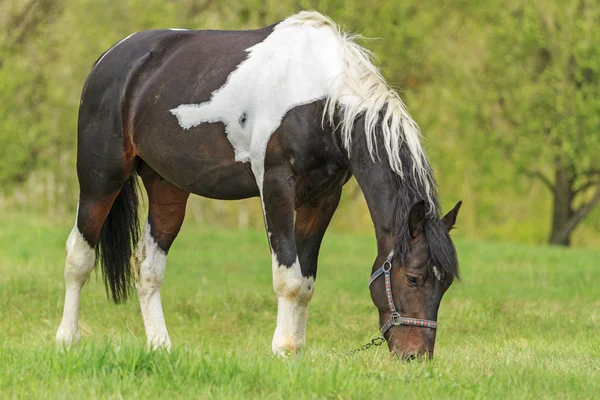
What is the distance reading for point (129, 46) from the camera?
6.67 m

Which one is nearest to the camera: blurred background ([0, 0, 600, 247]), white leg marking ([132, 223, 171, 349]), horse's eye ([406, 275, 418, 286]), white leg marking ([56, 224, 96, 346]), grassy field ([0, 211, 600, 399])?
grassy field ([0, 211, 600, 399])

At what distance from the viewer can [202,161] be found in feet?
19.6

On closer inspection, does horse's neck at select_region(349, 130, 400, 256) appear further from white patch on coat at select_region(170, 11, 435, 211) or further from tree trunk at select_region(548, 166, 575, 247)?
tree trunk at select_region(548, 166, 575, 247)

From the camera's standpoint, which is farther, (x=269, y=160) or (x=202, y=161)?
(x=202, y=161)

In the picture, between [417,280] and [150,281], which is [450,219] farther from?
[150,281]

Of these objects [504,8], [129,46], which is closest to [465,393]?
[129,46]

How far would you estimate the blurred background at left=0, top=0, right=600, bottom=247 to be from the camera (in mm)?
19844

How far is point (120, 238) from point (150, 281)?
0.51m

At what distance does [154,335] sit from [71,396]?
2.60m

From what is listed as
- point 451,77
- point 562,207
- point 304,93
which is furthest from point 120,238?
point 451,77

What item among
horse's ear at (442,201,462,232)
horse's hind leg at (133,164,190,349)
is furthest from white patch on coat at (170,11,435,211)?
horse's hind leg at (133,164,190,349)

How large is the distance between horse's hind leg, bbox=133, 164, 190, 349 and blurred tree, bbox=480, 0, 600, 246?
13.6m

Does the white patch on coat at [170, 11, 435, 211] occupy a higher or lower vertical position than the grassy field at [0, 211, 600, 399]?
higher

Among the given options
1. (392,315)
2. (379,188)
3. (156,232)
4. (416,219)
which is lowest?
(392,315)
